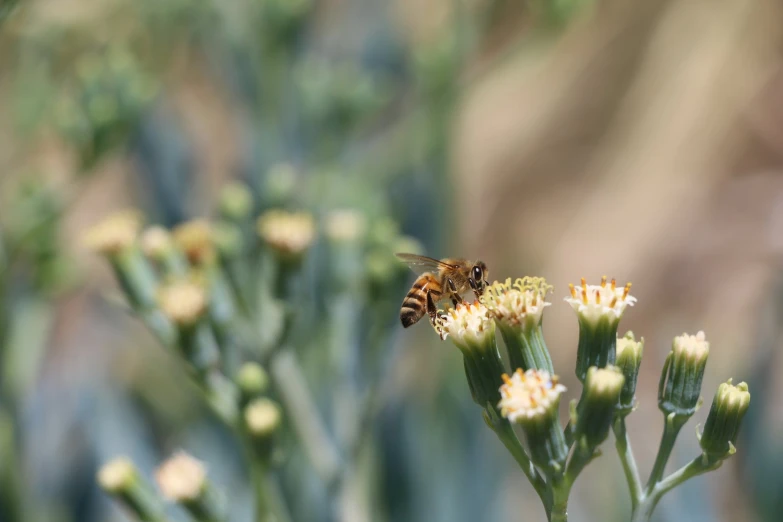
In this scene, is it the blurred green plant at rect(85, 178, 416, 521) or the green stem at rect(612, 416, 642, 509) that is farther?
the blurred green plant at rect(85, 178, 416, 521)

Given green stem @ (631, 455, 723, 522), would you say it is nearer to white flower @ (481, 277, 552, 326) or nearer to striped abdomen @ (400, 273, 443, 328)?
white flower @ (481, 277, 552, 326)

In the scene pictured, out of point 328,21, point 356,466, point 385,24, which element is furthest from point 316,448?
point 328,21

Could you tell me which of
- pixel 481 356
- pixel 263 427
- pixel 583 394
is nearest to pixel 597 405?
pixel 583 394

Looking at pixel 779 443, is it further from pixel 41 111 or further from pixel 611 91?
pixel 611 91

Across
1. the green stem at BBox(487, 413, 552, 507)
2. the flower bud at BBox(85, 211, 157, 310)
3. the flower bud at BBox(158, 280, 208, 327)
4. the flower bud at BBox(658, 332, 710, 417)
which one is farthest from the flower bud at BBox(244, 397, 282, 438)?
the flower bud at BBox(658, 332, 710, 417)

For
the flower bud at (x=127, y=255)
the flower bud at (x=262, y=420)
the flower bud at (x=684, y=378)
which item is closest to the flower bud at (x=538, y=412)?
the flower bud at (x=684, y=378)

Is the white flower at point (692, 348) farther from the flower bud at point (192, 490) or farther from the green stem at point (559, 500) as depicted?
the flower bud at point (192, 490)
